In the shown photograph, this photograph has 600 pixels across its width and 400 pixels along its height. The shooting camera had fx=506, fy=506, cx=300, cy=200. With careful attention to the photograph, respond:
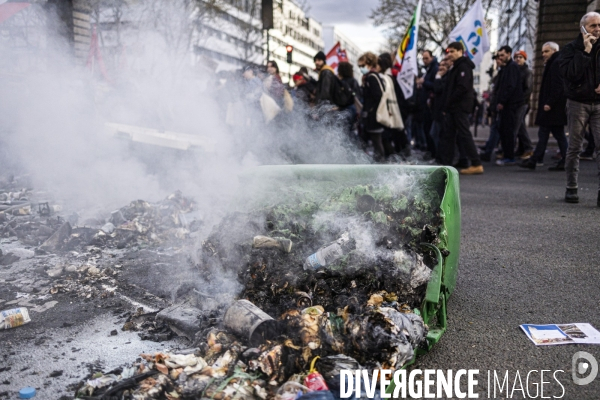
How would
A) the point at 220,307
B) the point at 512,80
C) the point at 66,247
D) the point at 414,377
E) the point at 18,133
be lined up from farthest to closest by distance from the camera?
the point at 512,80, the point at 18,133, the point at 66,247, the point at 220,307, the point at 414,377

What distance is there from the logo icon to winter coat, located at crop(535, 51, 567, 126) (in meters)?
6.48

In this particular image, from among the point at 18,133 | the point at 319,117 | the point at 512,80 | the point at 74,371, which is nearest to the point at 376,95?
the point at 319,117

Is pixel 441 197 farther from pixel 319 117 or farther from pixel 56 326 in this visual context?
pixel 319 117

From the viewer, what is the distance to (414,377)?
2318 millimetres

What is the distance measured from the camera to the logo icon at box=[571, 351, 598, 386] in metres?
2.25

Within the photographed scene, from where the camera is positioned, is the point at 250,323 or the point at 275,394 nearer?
the point at 275,394

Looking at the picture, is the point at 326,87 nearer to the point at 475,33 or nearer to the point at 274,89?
the point at 274,89

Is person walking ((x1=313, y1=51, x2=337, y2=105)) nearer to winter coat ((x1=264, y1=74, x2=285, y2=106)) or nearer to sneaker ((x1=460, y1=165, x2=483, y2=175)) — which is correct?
winter coat ((x1=264, y1=74, x2=285, y2=106))

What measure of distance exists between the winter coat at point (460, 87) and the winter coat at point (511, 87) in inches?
57.7

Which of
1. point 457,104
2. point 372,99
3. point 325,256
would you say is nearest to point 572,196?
point 457,104

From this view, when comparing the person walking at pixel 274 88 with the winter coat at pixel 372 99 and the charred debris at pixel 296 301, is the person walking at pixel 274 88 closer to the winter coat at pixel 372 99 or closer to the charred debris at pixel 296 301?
the winter coat at pixel 372 99

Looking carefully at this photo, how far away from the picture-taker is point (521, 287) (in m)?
3.41

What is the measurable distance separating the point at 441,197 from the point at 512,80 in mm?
6871

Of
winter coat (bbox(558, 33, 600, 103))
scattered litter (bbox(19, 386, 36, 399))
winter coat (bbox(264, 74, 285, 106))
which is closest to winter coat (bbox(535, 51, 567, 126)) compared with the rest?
winter coat (bbox(558, 33, 600, 103))
